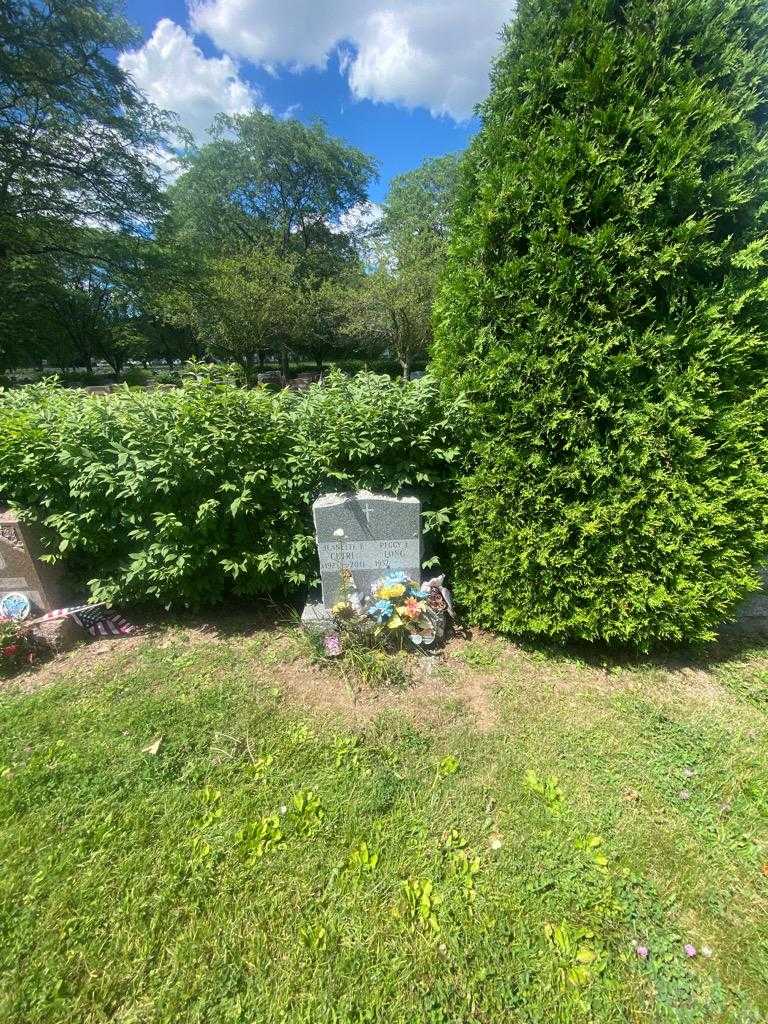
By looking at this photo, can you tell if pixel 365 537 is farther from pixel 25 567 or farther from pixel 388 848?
pixel 25 567

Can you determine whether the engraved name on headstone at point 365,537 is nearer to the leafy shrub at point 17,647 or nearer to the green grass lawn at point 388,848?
the green grass lawn at point 388,848

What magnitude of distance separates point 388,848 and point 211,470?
244 cm

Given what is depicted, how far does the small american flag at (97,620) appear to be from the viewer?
3.31m

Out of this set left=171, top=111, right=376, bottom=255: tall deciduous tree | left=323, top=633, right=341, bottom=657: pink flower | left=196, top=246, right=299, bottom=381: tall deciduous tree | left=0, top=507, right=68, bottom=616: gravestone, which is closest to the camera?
left=323, top=633, right=341, bottom=657: pink flower

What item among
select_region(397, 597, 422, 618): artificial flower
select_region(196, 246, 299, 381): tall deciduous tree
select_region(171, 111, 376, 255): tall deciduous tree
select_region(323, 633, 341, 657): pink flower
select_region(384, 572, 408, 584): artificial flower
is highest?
select_region(171, 111, 376, 255): tall deciduous tree

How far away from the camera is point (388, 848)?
181cm

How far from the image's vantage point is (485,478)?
9.10 ft

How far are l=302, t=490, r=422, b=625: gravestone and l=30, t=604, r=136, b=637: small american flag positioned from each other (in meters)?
1.57

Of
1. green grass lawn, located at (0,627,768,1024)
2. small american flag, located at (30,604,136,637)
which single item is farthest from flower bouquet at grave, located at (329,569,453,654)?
small american flag, located at (30,604,136,637)

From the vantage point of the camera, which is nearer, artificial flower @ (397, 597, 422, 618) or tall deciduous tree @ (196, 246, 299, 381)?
artificial flower @ (397, 597, 422, 618)

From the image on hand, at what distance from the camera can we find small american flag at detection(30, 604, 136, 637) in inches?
130

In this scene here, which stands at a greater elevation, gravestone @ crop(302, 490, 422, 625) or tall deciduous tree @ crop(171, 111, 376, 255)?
tall deciduous tree @ crop(171, 111, 376, 255)

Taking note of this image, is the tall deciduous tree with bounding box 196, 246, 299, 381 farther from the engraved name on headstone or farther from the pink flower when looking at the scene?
the pink flower

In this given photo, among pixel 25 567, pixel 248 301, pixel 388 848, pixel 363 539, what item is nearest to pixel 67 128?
pixel 248 301
